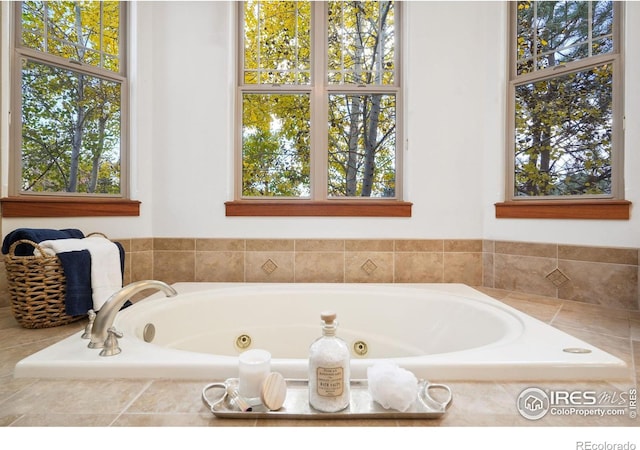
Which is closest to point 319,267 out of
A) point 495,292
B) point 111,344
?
point 495,292

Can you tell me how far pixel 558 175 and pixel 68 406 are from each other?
2.34 m

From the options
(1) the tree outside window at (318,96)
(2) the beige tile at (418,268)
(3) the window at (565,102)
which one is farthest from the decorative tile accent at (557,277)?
(1) the tree outside window at (318,96)

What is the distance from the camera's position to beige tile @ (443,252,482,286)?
2123 millimetres

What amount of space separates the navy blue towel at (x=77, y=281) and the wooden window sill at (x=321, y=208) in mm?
875

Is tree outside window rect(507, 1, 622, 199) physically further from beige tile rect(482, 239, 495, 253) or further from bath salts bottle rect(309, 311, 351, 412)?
bath salts bottle rect(309, 311, 351, 412)

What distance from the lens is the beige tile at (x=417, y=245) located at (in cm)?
213

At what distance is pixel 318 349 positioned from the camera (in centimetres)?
77

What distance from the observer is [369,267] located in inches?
83.6

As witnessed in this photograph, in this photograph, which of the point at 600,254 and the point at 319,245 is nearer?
the point at 600,254

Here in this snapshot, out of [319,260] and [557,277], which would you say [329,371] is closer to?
[319,260]

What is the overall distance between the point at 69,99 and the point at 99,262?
1.09 m
